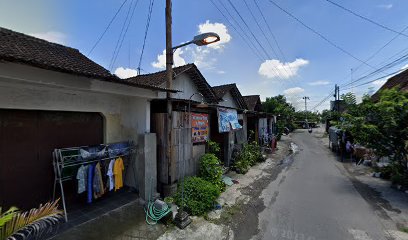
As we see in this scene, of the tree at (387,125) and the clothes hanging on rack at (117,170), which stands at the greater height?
the tree at (387,125)

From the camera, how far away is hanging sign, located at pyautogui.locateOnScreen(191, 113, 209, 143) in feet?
27.4

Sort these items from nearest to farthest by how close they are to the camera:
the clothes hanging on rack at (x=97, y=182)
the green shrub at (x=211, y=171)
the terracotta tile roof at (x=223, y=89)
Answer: the clothes hanging on rack at (x=97, y=182) < the green shrub at (x=211, y=171) < the terracotta tile roof at (x=223, y=89)

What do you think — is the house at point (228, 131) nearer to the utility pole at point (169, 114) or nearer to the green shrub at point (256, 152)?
the green shrub at point (256, 152)

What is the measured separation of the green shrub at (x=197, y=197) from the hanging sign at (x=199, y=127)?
6.96 feet

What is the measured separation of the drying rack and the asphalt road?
4.81 m

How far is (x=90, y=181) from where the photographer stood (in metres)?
5.35

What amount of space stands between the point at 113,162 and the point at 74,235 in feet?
6.55

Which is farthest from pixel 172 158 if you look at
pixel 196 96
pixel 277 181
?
pixel 196 96

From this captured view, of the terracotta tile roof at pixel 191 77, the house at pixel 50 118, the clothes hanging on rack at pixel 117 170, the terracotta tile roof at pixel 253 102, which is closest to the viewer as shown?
the house at pixel 50 118

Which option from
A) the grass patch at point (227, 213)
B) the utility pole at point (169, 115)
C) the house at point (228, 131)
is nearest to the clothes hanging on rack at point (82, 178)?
the utility pole at point (169, 115)

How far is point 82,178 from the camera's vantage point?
5.22 m

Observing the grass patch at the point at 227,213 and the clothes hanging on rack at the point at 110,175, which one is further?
the grass patch at the point at 227,213

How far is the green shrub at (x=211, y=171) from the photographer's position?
321 inches

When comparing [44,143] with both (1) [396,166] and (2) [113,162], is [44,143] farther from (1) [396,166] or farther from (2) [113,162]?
(1) [396,166]
